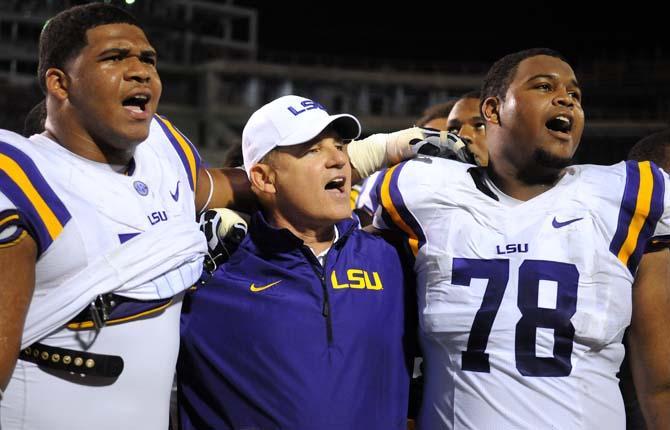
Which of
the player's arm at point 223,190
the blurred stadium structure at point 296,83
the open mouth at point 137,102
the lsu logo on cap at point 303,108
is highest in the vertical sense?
the open mouth at point 137,102

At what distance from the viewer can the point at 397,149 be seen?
232 cm

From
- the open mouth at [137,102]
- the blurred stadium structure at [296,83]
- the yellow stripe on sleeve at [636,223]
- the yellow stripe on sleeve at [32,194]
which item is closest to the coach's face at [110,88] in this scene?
the open mouth at [137,102]

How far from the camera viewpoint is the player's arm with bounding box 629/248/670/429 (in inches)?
82.4

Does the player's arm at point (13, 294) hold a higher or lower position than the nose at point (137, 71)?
lower

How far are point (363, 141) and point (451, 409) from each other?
0.84 m

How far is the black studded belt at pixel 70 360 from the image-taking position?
168 centimetres

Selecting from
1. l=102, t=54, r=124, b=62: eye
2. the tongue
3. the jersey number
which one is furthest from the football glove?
the jersey number

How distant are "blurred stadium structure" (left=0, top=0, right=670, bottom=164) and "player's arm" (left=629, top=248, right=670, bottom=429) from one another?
1738 cm

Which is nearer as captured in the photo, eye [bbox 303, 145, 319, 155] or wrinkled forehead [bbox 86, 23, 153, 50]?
wrinkled forehead [bbox 86, 23, 153, 50]

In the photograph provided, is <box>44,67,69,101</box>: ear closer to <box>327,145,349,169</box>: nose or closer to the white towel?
the white towel

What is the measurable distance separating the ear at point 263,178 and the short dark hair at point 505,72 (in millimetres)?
697

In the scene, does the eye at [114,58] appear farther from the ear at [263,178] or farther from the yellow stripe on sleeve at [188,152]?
the ear at [263,178]

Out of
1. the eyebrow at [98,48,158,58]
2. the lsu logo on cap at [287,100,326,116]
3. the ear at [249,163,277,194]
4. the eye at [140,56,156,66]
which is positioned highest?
the eyebrow at [98,48,158,58]

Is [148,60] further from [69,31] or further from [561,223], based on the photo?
[561,223]
